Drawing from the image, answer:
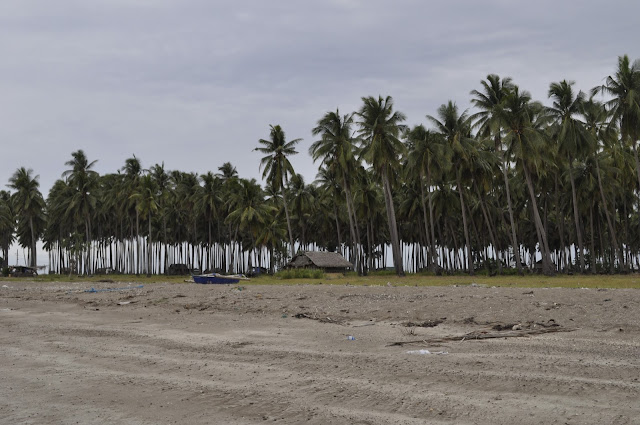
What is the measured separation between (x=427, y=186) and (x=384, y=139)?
10.1 m

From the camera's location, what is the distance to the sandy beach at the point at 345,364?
6.53m

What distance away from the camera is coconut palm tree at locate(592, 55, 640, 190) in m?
38.9

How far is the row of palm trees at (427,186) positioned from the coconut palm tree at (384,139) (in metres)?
0.10

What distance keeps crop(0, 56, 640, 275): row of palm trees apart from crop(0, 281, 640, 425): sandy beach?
28.6 meters

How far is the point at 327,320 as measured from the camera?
584 inches

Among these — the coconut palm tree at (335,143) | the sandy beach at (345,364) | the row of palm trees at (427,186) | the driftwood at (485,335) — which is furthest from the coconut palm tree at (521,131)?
the driftwood at (485,335)

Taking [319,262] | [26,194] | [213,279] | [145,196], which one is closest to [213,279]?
[213,279]

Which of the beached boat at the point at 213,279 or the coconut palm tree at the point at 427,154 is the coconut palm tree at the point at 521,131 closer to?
the coconut palm tree at the point at 427,154

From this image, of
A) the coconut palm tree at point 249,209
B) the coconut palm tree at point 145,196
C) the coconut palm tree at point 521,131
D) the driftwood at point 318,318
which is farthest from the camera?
the coconut palm tree at point 145,196

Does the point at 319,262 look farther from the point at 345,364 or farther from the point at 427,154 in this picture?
the point at 345,364

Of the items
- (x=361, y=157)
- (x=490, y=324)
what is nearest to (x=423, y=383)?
(x=490, y=324)

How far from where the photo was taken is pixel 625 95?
3969 cm

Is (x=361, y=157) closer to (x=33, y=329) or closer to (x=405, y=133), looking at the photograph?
(x=405, y=133)

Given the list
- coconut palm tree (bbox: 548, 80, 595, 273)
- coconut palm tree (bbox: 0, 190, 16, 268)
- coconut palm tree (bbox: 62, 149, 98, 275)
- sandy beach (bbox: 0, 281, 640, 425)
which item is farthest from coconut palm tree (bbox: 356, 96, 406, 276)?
coconut palm tree (bbox: 0, 190, 16, 268)
